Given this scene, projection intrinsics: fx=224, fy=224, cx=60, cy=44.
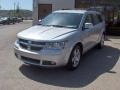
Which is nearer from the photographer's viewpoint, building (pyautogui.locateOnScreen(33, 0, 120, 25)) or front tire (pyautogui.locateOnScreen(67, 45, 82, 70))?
front tire (pyautogui.locateOnScreen(67, 45, 82, 70))

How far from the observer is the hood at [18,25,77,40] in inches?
234

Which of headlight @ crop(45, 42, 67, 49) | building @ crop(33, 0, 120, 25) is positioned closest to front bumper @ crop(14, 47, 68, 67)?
headlight @ crop(45, 42, 67, 49)

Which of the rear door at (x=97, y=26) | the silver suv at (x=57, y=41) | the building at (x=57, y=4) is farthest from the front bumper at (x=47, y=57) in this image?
the building at (x=57, y=4)

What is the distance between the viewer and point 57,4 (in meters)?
17.2

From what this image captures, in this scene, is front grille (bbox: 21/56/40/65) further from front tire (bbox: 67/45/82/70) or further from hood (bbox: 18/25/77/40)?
front tire (bbox: 67/45/82/70)

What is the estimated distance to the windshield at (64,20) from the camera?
709 cm

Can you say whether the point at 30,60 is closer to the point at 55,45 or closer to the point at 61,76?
the point at 55,45

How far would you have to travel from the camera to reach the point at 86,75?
6.14 m

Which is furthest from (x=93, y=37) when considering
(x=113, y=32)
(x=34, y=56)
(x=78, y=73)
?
(x=113, y=32)

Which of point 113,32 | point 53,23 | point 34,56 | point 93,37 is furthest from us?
point 113,32

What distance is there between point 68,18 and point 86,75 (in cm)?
215

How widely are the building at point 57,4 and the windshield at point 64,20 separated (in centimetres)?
958

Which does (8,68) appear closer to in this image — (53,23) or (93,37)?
(53,23)

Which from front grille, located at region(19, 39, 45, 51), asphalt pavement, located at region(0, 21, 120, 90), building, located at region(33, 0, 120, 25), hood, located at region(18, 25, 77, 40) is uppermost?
building, located at region(33, 0, 120, 25)
